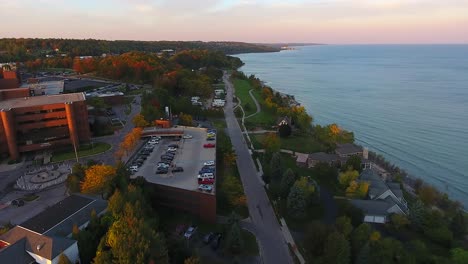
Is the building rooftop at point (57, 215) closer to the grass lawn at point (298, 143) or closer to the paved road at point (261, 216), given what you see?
the paved road at point (261, 216)

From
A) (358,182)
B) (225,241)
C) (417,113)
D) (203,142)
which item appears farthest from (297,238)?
(417,113)

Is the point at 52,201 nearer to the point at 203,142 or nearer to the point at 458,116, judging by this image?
the point at 203,142

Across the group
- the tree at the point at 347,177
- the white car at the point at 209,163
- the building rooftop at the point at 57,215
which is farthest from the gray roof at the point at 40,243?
the tree at the point at 347,177

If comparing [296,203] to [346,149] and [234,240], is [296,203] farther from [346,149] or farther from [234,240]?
[346,149]

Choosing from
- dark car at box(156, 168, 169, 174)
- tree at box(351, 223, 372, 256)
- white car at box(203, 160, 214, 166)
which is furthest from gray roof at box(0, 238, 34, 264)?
tree at box(351, 223, 372, 256)

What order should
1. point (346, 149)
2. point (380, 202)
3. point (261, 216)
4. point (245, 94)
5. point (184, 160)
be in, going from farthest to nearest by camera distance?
point (245, 94)
point (346, 149)
point (184, 160)
point (380, 202)
point (261, 216)

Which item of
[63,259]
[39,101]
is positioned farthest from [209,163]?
[39,101]
